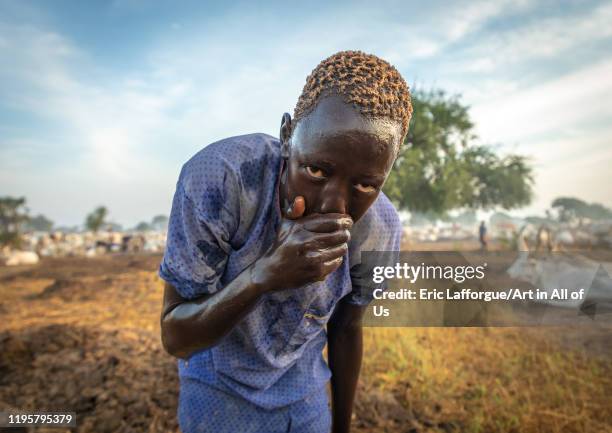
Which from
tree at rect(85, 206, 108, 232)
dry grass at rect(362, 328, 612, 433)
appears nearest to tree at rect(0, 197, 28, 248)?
tree at rect(85, 206, 108, 232)

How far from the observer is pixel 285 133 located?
1525 millimetres

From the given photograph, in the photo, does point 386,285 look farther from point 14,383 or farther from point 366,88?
point 14,383

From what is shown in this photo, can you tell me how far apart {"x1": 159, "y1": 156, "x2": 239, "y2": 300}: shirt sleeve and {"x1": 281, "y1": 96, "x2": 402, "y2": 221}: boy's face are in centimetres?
24

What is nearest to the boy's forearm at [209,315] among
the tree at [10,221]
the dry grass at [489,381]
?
the dry grass at [489,381]

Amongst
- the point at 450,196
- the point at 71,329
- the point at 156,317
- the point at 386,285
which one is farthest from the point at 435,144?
the point at 386,285

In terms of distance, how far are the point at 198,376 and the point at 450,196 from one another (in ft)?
56.2

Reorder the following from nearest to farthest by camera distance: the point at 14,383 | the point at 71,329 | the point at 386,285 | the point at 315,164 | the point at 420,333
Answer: the point at 315,164
the point at 386,285
the point at 14,383
the point at 71,329
the point at 420,333

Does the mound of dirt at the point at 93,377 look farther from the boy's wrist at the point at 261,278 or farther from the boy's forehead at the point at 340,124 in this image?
the boy's forehead at the point at 340,124

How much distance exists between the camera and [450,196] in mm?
17656

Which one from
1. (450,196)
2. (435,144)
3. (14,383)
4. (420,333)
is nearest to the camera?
(14,383)

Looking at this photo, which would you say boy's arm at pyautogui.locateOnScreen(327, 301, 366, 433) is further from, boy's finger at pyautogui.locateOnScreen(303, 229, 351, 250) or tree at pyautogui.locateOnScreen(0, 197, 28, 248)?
tree at pyautogui.locateOnScreen(0, 197, 28, 248)

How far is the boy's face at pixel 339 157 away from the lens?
128cm

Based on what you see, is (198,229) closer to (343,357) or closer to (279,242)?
(279,242)

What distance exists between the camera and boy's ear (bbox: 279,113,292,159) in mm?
1492
